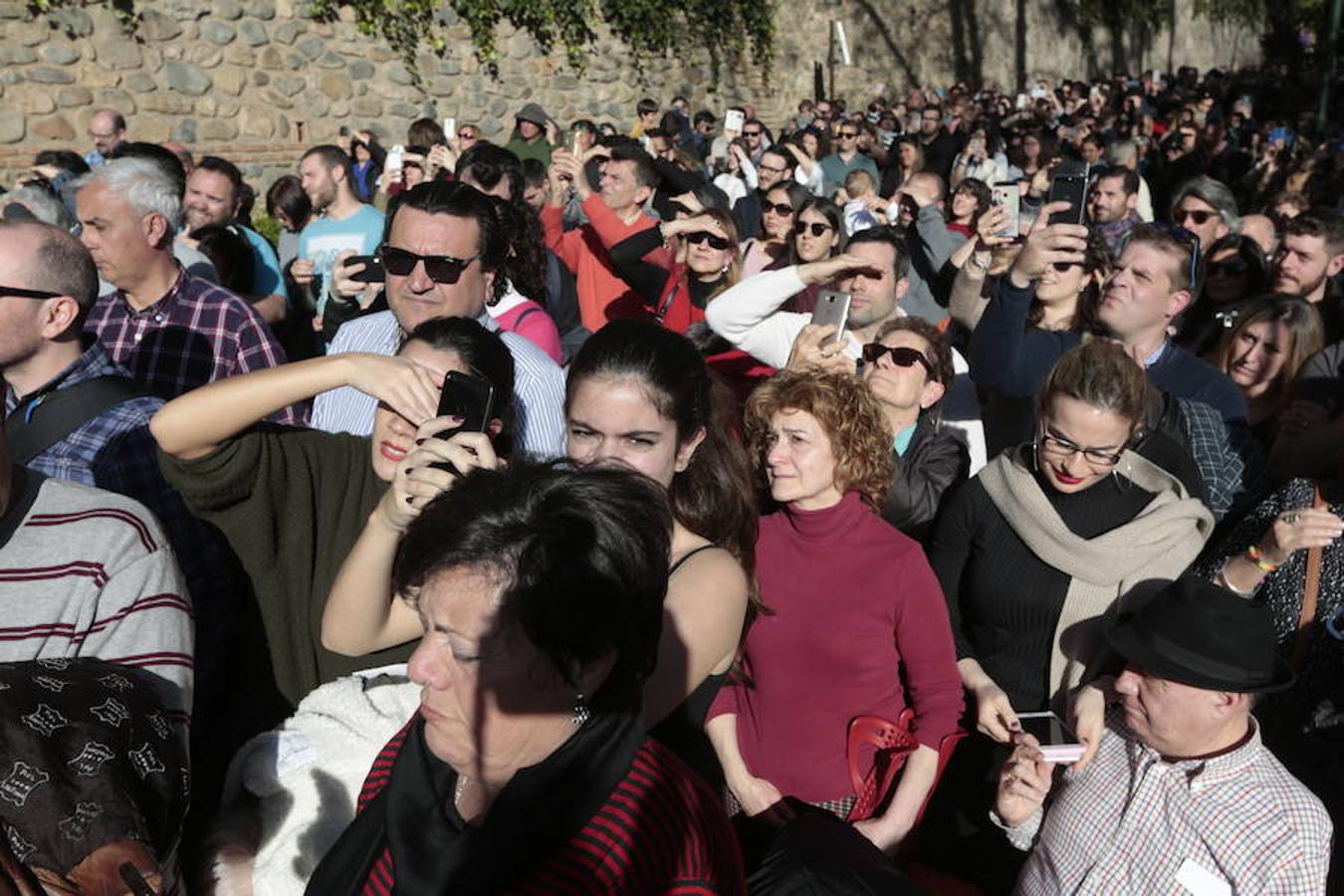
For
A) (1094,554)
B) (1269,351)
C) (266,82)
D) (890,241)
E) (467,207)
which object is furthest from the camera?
(266,82)

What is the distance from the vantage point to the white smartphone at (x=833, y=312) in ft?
11.1

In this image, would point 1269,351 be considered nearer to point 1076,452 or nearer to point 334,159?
point 1076,452

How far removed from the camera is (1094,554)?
9.33ft

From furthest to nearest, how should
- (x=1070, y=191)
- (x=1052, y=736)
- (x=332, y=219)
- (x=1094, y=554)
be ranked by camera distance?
(x=332, y=219) < (x=1070, y=191) < (x=1094, y=554) < (x=1052, y=736)

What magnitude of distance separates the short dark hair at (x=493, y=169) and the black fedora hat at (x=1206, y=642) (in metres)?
3.52

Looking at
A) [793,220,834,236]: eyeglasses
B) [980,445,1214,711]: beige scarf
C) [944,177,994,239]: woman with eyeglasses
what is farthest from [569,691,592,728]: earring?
[944,177,994,239]: woman with eyeglasses

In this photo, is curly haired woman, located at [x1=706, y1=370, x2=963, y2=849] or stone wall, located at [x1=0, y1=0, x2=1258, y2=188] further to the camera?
stone wall, located at [x1=0, y1=0, x2=1258, y2=188]

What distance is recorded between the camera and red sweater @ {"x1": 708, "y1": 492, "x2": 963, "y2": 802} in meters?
2.56

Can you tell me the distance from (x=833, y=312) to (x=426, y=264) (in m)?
1.25

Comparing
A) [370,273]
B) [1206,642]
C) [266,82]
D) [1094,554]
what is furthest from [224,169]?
[266,82]

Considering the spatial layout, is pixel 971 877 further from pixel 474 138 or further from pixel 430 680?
pixel 474 138

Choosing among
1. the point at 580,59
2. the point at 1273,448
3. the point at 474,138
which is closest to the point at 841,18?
the point at 580,59

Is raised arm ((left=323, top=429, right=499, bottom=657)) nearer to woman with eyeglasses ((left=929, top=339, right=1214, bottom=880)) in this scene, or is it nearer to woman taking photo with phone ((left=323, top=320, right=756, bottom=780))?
woman taking photo with phone ((left=323, top=320, right=756, bottom=780))

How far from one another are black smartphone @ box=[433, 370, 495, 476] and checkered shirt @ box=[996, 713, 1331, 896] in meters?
1.54
